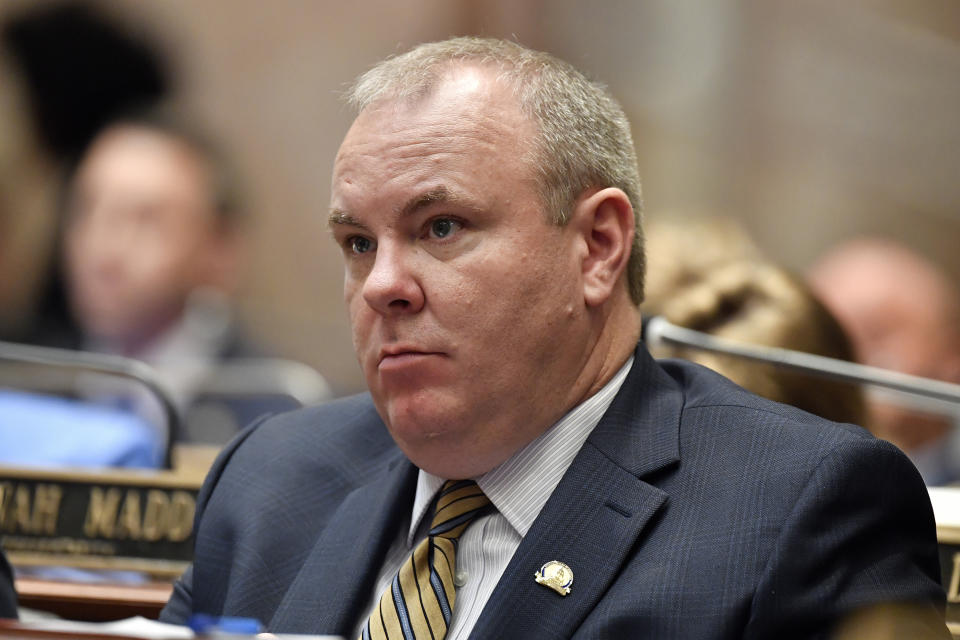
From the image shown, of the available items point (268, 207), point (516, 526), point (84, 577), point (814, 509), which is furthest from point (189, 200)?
point (814, 509)

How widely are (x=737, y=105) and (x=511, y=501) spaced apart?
5374mm

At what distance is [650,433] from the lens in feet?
6.76

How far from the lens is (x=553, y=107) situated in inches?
81.6

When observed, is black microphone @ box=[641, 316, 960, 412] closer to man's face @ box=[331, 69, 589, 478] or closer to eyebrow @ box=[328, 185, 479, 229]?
man's face @ box=[331, 69, 589, 478]

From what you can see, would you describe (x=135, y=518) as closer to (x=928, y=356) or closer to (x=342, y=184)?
(x=342, y=184)

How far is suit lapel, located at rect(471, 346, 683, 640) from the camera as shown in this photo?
6.12 feet

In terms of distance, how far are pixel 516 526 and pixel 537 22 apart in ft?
17.7

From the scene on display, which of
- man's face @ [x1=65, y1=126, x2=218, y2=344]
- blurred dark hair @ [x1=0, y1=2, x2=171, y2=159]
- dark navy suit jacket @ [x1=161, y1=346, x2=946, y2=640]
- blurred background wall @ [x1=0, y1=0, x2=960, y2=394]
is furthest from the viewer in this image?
blurred dark hair @ [x1=0, y1=2, x2=171, y2=159]

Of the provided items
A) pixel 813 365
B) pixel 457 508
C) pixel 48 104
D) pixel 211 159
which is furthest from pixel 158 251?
pixel 457 508

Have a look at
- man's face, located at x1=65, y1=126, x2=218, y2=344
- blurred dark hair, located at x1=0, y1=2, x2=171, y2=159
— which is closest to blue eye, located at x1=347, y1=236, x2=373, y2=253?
man's face, located at x1=65, y1=126, x2=218, y2=344

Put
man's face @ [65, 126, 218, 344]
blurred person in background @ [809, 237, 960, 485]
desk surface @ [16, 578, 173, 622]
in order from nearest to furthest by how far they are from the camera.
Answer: desk surface @ [16, 578, 173, 622]
blurred person in background @ [809, 237, 960, 485]
man's face @ [65, 126, 218, 344]

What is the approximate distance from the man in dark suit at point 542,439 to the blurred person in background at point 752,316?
93 cm

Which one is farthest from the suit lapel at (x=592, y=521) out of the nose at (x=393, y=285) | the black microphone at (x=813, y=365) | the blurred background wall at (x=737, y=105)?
the blurred background wall at (x=737, y=105)

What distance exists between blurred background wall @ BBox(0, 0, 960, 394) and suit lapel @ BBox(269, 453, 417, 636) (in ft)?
15.4
